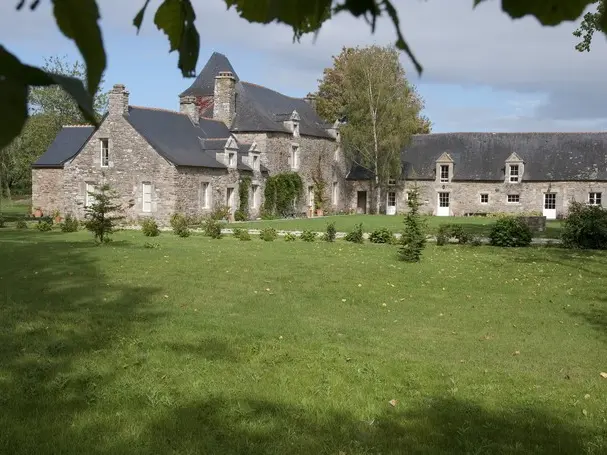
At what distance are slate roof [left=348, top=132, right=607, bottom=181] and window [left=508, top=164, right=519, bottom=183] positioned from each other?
54 cm

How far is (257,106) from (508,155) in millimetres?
19041

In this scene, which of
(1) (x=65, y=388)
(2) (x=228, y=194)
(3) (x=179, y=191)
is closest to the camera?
(1) (x=65, y=388)

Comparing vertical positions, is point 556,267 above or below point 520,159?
below

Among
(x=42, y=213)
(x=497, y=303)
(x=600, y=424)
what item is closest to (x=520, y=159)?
(x=42, y=213)

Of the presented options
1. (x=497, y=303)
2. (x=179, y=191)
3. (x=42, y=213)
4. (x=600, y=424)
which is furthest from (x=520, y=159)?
(x=600, y=424)

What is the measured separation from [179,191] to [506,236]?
54.2ft

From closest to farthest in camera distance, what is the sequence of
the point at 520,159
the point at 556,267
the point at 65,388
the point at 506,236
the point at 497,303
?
1. the point at 65,388
2. the point at 497,303
3. the point at 556,267
4. the point at 506,236
5. the point at 520,159

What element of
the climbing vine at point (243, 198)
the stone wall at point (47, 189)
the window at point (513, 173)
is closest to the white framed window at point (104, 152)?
the stone wall at point (47, 189)

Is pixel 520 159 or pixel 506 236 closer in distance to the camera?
pixel 506 236

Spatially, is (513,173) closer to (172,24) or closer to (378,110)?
(378,110)

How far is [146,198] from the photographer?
32969mm

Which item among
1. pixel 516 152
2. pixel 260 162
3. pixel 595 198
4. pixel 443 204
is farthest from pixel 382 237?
pixel 516 152

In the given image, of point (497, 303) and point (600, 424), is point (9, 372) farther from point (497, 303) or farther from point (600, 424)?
point (497, 303)

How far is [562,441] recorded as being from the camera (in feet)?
15.9
